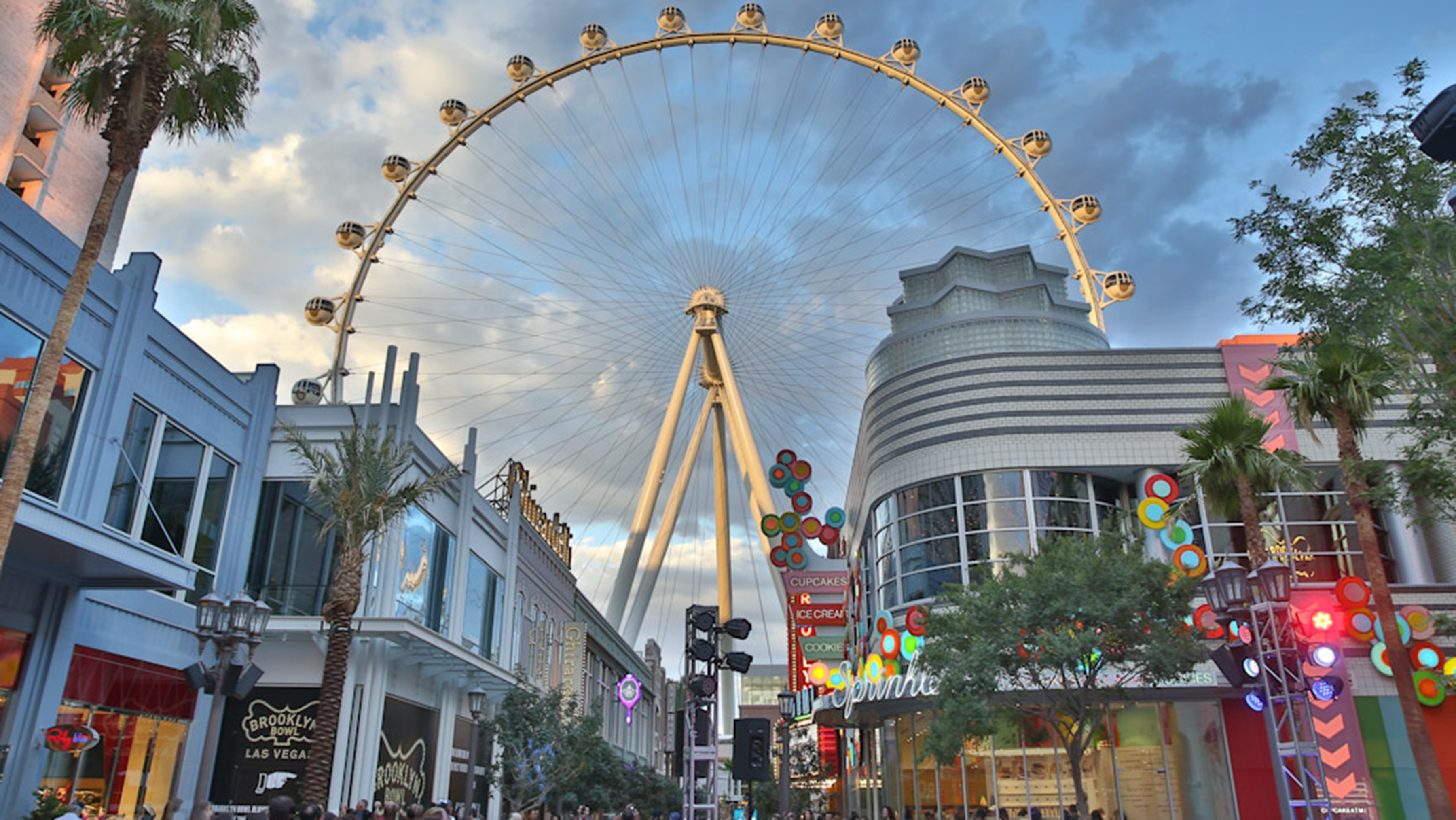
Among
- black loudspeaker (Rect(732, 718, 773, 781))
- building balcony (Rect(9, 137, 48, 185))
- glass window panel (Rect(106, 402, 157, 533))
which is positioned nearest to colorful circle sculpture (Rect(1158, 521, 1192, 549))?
black loudspeaker (Rect(732, 718, 773, 781))

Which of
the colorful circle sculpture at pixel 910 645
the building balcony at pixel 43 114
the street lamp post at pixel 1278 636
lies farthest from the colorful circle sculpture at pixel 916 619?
the building balcony at pixel 43 114

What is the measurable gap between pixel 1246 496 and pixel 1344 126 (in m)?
8.52

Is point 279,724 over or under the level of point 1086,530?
under

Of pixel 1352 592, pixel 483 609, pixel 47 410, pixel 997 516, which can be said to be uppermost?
pixel 997 516

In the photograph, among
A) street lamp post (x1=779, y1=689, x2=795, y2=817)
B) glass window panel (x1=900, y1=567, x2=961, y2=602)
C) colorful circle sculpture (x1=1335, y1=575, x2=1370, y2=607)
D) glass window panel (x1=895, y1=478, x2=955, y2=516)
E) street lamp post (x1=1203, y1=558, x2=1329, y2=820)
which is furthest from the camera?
glass window panel (x1=895, y1=478, x2=955, y2=516)

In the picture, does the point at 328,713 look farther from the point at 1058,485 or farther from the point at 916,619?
the point at 1058,485

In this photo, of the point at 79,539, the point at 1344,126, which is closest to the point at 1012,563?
the point at 1344,126

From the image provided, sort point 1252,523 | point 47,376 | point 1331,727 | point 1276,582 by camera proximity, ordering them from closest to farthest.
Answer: point 47,376, point 1276,582, point 1252,523, point 1331,727

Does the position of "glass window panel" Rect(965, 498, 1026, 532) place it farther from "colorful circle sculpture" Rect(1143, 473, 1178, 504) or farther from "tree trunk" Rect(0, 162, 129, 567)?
"tree trunk" Rect(0, 162, 129, 567)

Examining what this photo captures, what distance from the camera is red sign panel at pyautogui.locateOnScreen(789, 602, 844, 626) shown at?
4878 centimetres

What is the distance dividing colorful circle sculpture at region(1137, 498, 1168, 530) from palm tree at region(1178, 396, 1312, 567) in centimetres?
741

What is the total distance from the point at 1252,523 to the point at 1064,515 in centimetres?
1409

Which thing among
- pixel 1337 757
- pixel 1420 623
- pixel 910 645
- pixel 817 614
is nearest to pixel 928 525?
pixel 910 645

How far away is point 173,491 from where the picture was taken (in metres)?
21.5
